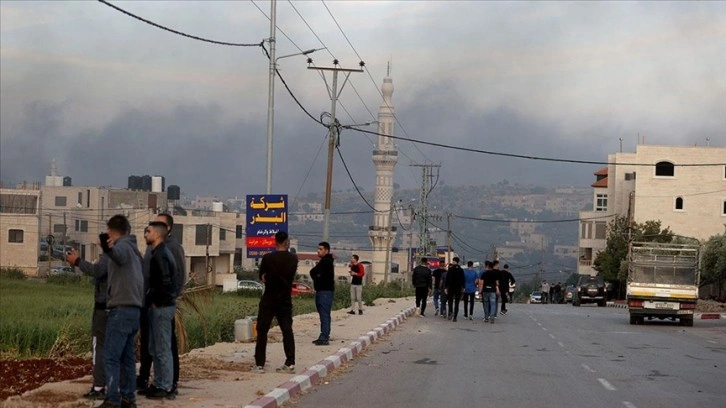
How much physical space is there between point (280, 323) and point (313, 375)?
989 millimetres

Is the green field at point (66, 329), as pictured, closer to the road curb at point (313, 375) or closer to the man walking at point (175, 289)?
the road curb at point (313, 375)

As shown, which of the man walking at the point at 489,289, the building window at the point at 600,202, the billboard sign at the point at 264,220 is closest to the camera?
the billboard sign at the point at 264,220

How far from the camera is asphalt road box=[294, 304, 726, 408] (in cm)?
1435

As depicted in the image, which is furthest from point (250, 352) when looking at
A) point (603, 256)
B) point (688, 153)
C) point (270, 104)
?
point (688, 153)

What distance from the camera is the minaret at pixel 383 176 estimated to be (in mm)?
138750

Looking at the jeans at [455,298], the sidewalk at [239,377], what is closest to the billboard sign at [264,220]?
the sidewalk at [239,377]

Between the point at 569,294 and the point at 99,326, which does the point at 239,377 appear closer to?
the point at 99,326

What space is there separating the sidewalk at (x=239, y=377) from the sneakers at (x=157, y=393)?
0.09 meters

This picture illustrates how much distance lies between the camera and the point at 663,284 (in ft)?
121

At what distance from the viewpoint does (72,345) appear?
20344 mm

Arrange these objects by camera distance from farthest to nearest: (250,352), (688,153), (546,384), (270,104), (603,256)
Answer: (688,153) < (603,256) < (270,104) < (250,352) < (546,384)

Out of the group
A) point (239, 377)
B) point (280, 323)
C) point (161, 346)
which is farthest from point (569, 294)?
point (161, 346)

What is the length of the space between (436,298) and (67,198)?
107 metres

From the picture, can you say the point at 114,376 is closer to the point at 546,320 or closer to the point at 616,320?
the point at 546,320
